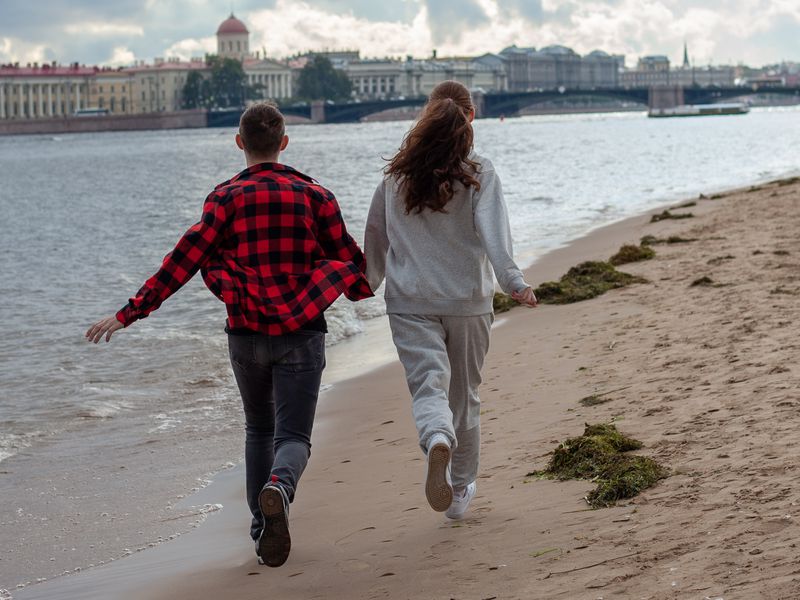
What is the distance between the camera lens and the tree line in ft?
486

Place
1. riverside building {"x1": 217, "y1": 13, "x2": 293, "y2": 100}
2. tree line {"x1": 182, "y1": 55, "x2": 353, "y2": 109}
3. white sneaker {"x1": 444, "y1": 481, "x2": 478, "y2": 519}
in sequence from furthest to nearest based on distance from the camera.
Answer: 1. riverside building {"x1": 217, "y1": 13, "x2": 293, "y2": 100}
2. tree line {"x1": 182, "y1": 55, "x2": 353, "y2": 109}
3. white sneaker {"x1": 444, "y1": 481, "x2": 478, "y2": 519}

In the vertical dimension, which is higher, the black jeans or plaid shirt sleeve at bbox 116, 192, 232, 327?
plaid shirt sleeve at bbox 116, 192, 232, 327

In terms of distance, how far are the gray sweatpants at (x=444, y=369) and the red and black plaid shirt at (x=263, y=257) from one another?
25 cm

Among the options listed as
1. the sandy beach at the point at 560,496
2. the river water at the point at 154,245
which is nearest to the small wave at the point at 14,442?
the river water at the point at 154,245

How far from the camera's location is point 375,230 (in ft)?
12.6

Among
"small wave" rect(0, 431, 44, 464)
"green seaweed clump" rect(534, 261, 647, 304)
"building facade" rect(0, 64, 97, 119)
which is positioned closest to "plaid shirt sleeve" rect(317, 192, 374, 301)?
"small wave" rect(0, 431, 44, 464)

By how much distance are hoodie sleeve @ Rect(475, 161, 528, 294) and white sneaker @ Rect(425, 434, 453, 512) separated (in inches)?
19.9

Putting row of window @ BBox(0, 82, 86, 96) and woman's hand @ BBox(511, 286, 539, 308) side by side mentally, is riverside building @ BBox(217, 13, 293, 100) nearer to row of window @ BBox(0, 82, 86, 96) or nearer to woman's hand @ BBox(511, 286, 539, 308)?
row of window @ BBox(0, 82, 86, 96)

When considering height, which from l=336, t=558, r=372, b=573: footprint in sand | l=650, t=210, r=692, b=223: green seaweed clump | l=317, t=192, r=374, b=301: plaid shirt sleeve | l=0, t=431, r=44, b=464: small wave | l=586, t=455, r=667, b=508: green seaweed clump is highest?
l=317, t=192, r=374, b=301: plaid shirt sleeve

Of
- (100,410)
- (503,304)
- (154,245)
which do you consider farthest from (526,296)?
(154,245)

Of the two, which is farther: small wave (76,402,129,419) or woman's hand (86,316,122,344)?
small wave (76,402,129,419)

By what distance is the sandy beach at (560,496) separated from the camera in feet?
10.4

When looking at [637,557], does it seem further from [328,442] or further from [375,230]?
[328,442]

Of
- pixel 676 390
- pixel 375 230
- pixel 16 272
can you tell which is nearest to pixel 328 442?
pixel 676 390
